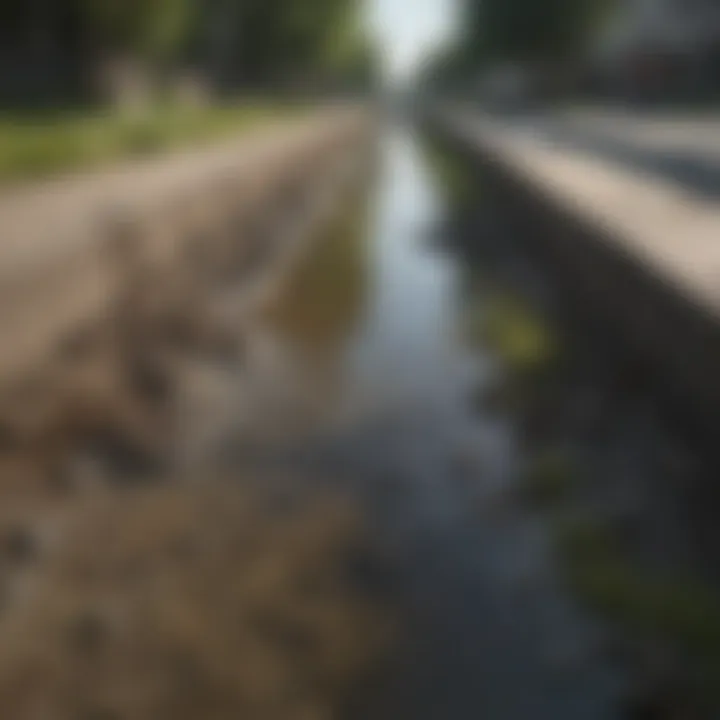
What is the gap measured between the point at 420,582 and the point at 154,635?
1.32 metres

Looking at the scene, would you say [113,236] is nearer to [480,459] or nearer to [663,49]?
[480,459]

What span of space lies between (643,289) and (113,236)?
4593 mm

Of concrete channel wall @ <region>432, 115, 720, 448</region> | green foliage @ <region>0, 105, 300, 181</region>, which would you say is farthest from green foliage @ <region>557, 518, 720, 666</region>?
green foliage @ <region>0, 105, 300, 181</region>

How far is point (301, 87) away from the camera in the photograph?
55.3 metres

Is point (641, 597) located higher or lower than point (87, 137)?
lower

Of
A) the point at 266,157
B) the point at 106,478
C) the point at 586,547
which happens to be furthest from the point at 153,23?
the point at 586,547

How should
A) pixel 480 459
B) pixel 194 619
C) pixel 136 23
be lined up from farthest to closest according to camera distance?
pixel 136 23 → pixel 480 459 → pixel 194 619

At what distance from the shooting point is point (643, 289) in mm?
7133

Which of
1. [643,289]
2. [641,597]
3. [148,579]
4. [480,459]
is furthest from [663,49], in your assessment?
[148,579]

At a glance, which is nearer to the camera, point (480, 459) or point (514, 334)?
point (480, 459)

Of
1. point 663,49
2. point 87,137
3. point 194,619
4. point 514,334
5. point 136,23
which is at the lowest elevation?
point 514,334

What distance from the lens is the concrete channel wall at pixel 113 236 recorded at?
22.6ft

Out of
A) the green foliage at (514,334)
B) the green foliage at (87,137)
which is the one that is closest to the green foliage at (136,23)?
the green foliage at (87,137)

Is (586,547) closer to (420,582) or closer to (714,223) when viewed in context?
(420,582)
